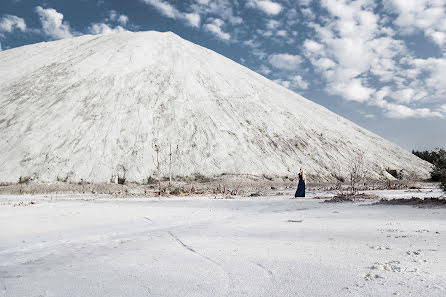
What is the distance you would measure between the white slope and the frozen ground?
809 inches

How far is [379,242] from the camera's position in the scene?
508 cm

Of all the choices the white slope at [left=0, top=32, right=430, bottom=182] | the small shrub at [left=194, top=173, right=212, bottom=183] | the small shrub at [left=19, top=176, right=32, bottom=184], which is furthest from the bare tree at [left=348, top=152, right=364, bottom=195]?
the small shrub at [left=19, top=176, right=32, bottom=184]

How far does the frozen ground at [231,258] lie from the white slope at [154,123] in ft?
67.4

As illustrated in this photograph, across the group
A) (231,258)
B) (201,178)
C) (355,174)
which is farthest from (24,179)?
(231,258)

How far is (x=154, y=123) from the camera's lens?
3278cm

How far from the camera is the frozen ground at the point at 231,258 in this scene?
325 cm

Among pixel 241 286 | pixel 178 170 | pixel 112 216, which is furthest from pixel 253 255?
pixel 178 170

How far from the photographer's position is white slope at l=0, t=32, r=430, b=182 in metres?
28.4

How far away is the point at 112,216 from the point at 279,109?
32.4 meters

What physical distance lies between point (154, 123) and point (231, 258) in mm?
29195

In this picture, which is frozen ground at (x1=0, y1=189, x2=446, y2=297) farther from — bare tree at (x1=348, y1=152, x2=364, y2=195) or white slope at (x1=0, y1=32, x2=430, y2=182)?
white slope at (x1=0, y1=32, x2=430, y2=182)

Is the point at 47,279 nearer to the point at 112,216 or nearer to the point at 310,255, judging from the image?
the point at 310,255

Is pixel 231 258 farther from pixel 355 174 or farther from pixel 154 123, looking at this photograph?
pixel 154 123

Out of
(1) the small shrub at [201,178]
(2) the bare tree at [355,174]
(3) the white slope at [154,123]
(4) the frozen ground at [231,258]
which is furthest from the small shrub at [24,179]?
(2) the bare tree at [355,174]
